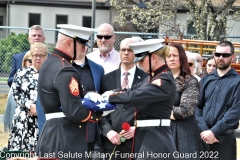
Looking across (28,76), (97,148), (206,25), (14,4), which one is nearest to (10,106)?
(28,76)

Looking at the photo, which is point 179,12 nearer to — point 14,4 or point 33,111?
point 14,4

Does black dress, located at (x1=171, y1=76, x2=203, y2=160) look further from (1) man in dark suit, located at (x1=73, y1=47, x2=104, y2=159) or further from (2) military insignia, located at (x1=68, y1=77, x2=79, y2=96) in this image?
(2) military insignia, located at (x1=68, y1=77, x2=79, y2=96)

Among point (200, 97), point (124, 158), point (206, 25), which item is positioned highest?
point (206, 25)

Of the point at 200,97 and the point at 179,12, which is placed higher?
the point at 179,12

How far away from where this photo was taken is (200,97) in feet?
25.5

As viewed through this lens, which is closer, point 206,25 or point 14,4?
point 206,25

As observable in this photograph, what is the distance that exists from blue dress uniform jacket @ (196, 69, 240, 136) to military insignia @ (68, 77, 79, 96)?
2.63 meters

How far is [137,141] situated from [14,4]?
3428 cm

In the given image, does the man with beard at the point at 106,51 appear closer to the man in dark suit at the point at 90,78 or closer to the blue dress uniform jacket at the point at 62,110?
the man in dark suit at the point at 90,78

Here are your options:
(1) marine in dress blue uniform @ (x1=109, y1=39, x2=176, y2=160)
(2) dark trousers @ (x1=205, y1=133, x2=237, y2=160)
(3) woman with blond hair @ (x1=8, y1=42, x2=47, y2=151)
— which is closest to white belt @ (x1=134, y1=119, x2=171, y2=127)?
(1) marine in dress blue uniform @ (x1=109, y1=39, x2=176, y2=160)

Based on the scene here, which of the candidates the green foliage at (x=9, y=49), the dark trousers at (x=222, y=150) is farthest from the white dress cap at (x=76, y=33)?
the green foliage at (x=9, y=49)

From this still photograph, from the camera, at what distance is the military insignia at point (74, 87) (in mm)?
5227

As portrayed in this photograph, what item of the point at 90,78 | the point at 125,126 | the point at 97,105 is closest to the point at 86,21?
the point at 90,78

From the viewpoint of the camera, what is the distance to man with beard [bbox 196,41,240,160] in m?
7.41
